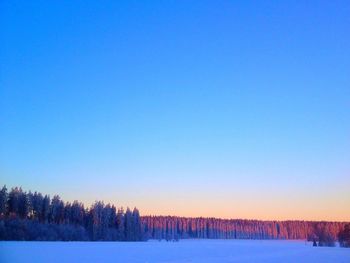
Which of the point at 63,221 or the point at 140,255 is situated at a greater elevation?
the point at 63,221

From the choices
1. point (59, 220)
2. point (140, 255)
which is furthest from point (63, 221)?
point (140, 255)

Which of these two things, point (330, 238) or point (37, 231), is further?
point (330, 238)

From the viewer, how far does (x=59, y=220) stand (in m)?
97.2

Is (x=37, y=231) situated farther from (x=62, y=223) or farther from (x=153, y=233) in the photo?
(x=153, y=233)

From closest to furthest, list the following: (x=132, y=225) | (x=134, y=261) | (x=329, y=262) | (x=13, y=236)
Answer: (x=134, y=261) → (x=329, y=262) → (x=13, y=236) → (x=132, y=225)

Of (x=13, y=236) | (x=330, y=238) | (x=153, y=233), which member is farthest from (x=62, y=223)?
(x=153, y=233)

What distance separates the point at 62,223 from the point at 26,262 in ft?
231

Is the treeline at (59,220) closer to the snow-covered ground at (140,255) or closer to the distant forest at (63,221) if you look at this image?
the distant forest at (63,221)

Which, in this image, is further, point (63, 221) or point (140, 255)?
point (63, 221)

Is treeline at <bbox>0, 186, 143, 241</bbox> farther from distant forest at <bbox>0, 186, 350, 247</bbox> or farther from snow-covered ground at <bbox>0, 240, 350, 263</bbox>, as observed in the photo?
snow-covered ground at <bbox>0, 240, 350, 263</bbox>

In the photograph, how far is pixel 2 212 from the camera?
81.7m

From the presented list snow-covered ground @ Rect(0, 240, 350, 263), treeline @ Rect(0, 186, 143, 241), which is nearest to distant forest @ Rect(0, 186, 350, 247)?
treeline @ Rect(0, 186, 143, 241)

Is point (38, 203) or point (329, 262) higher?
point (38, 203)

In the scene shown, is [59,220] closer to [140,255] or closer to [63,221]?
[63,221]
